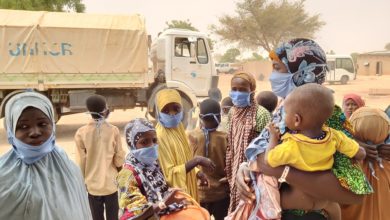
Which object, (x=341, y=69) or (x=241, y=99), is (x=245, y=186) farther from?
(x=341, y=69)

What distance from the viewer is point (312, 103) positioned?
1503 mm

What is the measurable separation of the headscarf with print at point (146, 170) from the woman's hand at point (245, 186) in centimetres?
66

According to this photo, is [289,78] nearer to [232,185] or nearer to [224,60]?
[232,185]

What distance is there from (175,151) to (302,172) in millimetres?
1306

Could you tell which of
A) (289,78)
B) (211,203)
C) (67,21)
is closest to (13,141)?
(289,78)

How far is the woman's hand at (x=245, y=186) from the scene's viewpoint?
175cm

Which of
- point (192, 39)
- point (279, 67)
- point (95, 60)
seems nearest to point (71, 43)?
point (95, 60)

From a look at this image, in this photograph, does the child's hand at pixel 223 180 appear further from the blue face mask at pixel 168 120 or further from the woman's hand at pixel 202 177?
the blue face mask at pixel 168 120

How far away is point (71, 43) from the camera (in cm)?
1018

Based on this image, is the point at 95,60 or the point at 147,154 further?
the point at 95,60

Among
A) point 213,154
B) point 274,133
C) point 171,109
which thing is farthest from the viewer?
point 213,154

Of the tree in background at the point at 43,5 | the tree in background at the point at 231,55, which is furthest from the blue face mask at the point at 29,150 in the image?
the tree in background at the point at 231,55

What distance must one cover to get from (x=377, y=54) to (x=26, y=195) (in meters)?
41.8

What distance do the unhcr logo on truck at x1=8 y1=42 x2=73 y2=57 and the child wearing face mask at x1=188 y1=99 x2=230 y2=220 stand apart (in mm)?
8017
